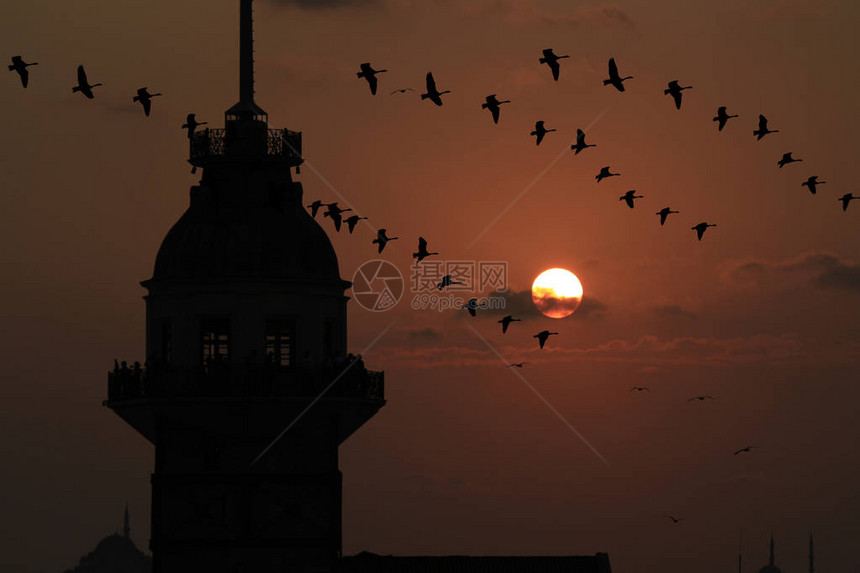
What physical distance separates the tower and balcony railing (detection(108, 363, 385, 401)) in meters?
0.06

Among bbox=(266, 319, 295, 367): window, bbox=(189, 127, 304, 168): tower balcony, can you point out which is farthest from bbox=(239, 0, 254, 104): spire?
bbox=(266, 319, 295, 367): window

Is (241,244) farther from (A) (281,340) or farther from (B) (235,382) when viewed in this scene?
(B) (235,382)

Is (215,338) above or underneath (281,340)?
above

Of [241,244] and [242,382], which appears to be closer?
[242,382]

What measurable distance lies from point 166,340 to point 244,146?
9841 mm

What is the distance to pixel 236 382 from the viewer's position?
9575cm

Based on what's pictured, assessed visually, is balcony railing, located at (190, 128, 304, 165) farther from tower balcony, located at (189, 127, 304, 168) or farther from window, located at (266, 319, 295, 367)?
window, located at (266, 319, 295, 367)

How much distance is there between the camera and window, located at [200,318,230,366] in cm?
9762

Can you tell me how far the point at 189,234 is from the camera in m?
99.0

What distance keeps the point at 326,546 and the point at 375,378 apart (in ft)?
27.7

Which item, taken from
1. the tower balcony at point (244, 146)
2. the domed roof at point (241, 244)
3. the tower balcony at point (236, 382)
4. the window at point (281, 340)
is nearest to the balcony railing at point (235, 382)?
the tower balcony at point (236, 382)

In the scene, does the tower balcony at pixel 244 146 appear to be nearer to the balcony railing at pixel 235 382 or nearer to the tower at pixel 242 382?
the tower at pixel 242 382

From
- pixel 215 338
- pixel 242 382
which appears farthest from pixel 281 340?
pixel 242 382

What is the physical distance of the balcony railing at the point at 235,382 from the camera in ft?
314
